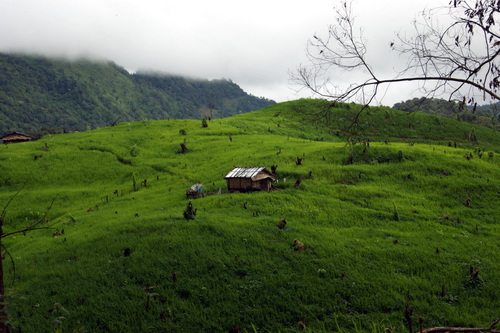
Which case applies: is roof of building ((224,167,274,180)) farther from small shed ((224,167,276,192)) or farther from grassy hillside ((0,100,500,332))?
grassy hillside ((0,100,500,332))

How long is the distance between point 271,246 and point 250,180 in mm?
8455

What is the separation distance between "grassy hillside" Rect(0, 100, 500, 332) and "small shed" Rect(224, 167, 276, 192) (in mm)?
945

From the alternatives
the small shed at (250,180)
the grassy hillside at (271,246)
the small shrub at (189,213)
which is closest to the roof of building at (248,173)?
the small shed at (250,180)

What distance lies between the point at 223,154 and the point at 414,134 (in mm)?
36029

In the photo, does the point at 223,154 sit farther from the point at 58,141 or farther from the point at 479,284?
the point at 479,284

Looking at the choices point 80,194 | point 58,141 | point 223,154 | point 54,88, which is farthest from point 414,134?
point 54,88

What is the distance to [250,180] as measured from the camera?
23.9 meters

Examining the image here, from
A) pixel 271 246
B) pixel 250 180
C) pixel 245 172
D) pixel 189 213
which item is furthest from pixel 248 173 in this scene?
pixel 271 246

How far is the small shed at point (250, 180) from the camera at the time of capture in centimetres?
2397

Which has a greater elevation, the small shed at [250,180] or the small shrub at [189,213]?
the small shed at [250,180]

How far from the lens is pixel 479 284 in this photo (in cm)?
1316

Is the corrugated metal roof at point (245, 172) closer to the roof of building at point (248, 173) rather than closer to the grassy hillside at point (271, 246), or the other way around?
the roof of building at point (248, 173)

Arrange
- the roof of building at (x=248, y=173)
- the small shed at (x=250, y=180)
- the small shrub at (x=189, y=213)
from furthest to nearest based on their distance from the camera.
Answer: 1. the small shed at (x=250, y=180)
2. the roof of building at (x=248, y=173)
3. the small shrub at (x=189, y=213)

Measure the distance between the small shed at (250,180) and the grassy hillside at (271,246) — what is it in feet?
3.10
